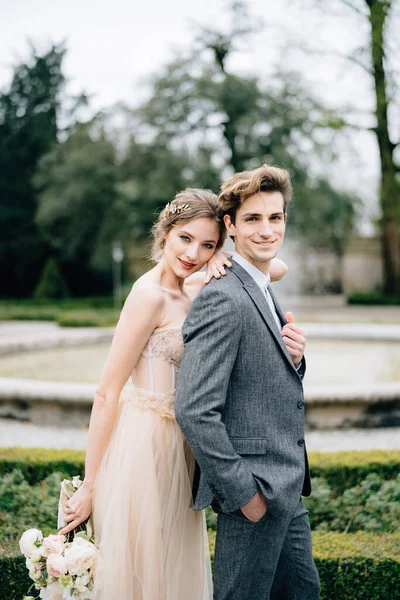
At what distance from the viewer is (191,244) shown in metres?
2.41

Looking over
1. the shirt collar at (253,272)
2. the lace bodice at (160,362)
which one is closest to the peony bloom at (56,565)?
the lace bodice at (160,362)

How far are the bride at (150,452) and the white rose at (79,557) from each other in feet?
0.25

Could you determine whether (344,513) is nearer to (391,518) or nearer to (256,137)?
(391,518)

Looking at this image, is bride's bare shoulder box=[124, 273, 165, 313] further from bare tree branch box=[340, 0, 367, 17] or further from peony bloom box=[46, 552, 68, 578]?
bare tree branch box=[340, 0, 367, 17]

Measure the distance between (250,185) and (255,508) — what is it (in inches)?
43.1

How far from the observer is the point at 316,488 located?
3924mm

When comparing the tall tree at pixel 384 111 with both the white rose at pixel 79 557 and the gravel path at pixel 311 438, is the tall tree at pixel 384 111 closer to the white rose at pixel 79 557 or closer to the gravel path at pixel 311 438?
the gravel path at pixel 311 438

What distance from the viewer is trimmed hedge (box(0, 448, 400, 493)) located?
4.12 m

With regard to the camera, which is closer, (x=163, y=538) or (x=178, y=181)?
(x=163, y=538)

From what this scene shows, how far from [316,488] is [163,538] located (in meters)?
1.81

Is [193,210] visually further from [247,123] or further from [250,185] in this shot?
[247,123]

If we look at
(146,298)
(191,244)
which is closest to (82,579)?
(146,298)

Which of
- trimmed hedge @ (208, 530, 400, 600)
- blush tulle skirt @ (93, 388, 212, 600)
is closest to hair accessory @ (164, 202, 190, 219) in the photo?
blush tulle skirt @ (93, 388, 212, 600)

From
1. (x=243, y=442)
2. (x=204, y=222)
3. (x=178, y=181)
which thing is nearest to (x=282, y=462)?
(x=243, y=442)
